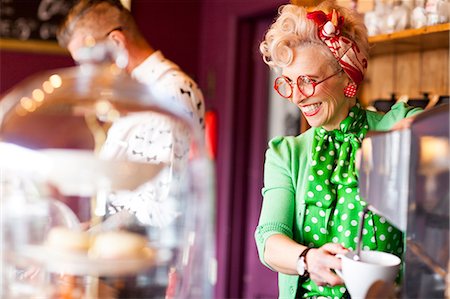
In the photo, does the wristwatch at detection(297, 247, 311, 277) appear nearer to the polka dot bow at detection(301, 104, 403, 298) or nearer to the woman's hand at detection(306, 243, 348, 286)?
the woman's hand at detection(306, 243, 348, 286)

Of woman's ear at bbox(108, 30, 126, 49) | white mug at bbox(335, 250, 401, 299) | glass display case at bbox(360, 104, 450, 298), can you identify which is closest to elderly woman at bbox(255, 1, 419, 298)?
white mug at bbox(335, 250, 401, 299)

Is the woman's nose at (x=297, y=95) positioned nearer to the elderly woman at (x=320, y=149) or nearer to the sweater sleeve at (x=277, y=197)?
the elderly woman at (x=320, y=149)

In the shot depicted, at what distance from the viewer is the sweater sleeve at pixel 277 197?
1535mm

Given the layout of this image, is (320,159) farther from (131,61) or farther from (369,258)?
(131,61)

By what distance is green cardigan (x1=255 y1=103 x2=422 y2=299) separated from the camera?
61.1 inches

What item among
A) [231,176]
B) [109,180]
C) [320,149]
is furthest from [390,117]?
[231,176]

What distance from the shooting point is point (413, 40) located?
2686mm

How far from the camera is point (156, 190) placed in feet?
3.85

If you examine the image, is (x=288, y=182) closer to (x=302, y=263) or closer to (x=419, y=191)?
(x=302, y=263)

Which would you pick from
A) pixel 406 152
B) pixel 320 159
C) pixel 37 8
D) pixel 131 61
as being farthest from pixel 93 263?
pixel 37 8

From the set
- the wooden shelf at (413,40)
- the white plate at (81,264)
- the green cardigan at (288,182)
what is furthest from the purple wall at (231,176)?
the white plate at (81,264)

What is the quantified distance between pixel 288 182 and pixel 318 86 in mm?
216

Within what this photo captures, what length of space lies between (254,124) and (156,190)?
314 cm

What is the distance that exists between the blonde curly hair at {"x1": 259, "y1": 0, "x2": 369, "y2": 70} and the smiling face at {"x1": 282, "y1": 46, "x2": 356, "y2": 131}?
1 cm
